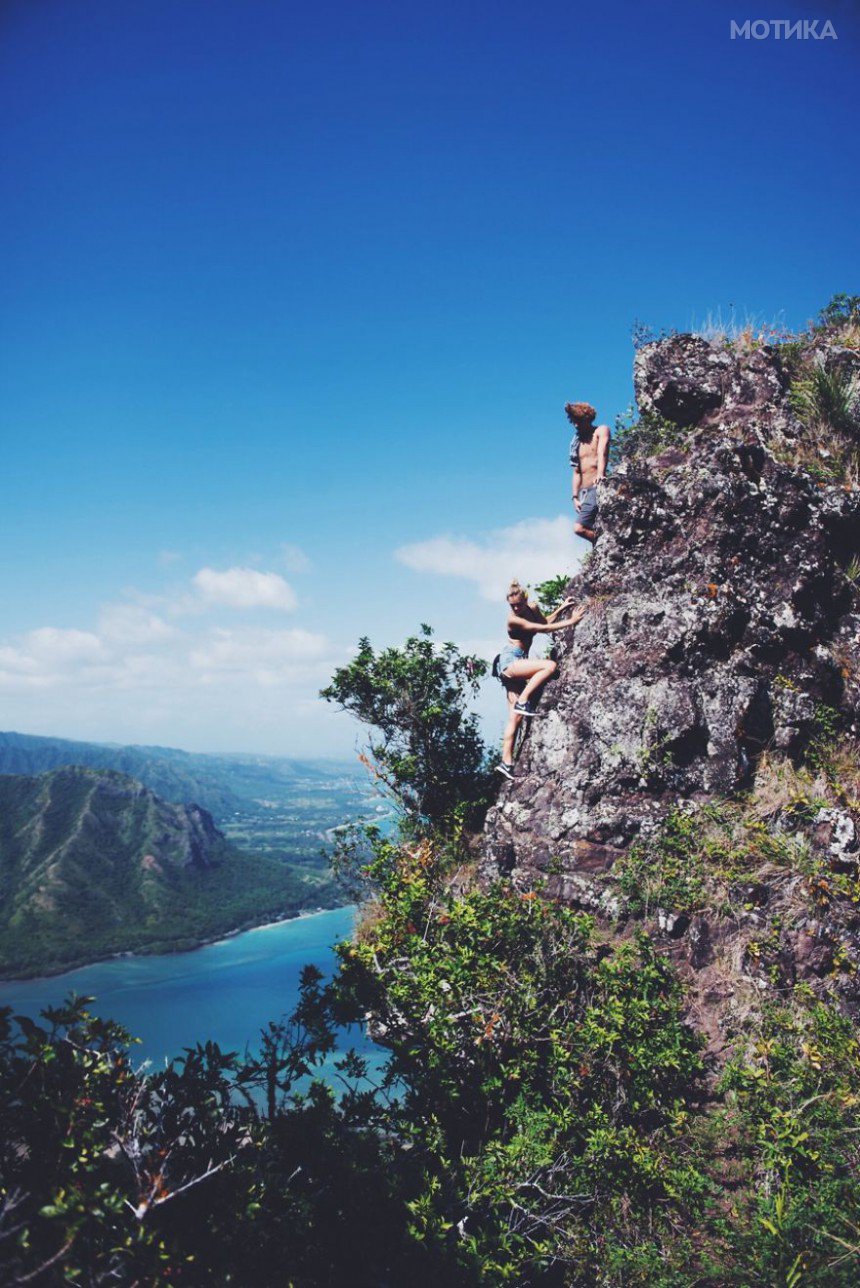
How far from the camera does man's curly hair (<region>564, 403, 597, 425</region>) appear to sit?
10.3m

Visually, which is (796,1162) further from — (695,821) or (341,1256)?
(341,1256)

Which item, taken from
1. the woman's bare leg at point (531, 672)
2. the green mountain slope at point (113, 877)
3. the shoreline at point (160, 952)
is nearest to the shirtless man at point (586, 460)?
the woman's bare leg at point (531, 672)

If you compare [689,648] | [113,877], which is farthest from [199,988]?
[689,648]

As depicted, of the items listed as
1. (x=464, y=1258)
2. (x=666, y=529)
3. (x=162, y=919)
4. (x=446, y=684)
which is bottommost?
(x=162, y=919)

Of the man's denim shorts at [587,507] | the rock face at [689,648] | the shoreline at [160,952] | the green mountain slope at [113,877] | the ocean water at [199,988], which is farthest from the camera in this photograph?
the green mountain slope at [113,877]

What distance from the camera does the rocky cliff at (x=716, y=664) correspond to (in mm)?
7051

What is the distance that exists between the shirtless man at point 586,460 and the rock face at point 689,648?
0.62m

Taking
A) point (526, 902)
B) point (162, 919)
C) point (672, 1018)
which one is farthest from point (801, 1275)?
point (162, 919)

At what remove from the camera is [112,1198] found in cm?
296

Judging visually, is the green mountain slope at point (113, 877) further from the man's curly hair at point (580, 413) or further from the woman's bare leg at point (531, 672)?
the man's curly hair at point (580, 413)

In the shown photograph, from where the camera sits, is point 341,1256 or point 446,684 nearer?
point 341,1256

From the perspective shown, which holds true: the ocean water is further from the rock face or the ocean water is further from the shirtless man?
the shirtless man

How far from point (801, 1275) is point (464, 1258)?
2325 mm

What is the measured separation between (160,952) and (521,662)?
103807 millimetres
